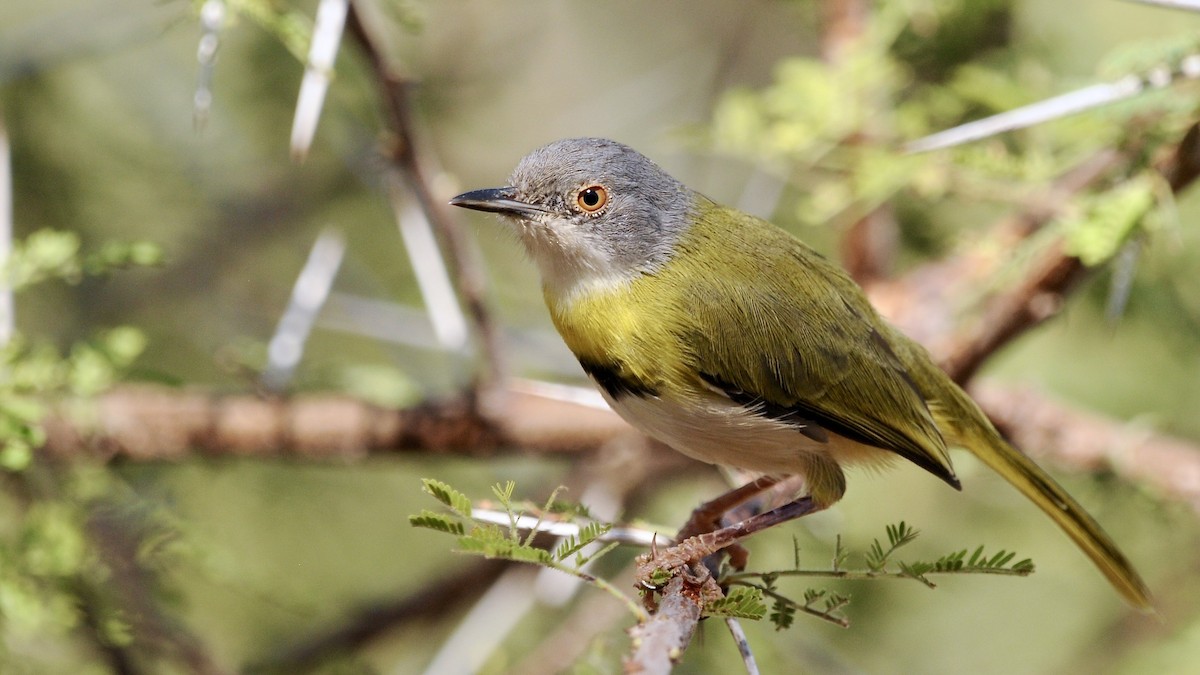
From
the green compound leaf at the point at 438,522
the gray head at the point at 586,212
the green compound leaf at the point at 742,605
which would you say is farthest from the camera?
the gray head at the point at 586,212

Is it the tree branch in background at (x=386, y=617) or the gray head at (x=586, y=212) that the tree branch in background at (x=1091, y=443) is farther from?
the tree branch in background at (x=386, y=617)

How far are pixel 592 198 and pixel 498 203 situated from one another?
13.0 inches

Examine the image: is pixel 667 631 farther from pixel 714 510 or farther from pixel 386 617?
pixel 386 617

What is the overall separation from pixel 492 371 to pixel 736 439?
1.39m

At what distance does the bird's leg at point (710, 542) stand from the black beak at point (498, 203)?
1217mm

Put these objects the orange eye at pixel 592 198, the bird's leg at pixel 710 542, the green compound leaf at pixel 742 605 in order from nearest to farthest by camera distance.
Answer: the green compound leaf at pixel 742 605
the bird's leg at pixel 710 542
the orange eye at pixel 592 198

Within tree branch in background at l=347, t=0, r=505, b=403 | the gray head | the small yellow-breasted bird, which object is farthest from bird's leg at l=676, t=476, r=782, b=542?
tree branch in background at l=347, t=0, r=505, b=403

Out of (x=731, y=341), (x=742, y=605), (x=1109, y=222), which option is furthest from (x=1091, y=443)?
(x=742, y=605)

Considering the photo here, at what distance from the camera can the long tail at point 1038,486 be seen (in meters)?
3.77

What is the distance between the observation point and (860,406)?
3.44 m

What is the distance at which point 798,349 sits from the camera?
3.35 metres

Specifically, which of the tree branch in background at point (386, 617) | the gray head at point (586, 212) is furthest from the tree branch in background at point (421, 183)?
the tree branch in background at point (386, 617)

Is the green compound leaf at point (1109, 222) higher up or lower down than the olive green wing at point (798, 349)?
higher up

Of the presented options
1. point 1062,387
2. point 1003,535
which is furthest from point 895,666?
point 1062,387
